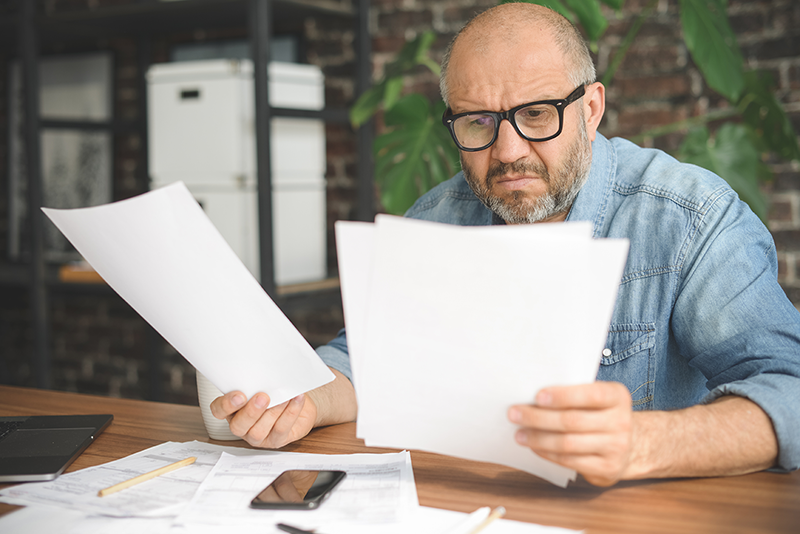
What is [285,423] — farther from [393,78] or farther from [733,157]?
[733,157]

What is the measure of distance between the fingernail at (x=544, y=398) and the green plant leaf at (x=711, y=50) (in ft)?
4.01

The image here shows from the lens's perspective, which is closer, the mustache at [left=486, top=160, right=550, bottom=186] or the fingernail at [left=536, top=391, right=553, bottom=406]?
the fingernail at [left=536, top=391, right=553, bottom=406]

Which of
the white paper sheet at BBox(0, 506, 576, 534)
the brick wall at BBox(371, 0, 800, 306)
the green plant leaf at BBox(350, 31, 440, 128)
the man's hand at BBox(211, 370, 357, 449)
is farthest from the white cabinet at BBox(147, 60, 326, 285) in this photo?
the white paper sheet at BBox(0, 506, 576, 534)

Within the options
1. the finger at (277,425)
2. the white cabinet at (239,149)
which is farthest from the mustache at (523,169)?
the white cabinet at (239,149)

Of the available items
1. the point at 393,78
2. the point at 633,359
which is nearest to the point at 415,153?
the point at 393,78

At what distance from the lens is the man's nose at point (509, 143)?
3.53ft

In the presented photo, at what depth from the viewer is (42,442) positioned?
0.90 meters

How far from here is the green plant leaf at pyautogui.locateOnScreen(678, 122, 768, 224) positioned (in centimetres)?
165

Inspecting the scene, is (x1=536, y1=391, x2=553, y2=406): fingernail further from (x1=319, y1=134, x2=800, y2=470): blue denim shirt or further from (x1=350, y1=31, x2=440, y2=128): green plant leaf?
(x1=350, y1=31, x2=440, y2=128): green plant leaf

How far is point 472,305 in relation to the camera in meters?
0.61

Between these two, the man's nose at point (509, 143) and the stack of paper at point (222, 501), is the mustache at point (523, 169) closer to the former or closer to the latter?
the man's nose at point (509, 143)

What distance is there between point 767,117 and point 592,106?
759 mm

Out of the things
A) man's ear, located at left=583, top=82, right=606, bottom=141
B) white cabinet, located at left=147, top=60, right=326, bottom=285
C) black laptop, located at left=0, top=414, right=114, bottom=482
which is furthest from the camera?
white cabinet, located at left=147, top=60, right=326, bottom=285

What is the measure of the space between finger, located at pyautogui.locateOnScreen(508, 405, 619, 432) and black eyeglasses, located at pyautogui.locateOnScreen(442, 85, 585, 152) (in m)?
0.52
